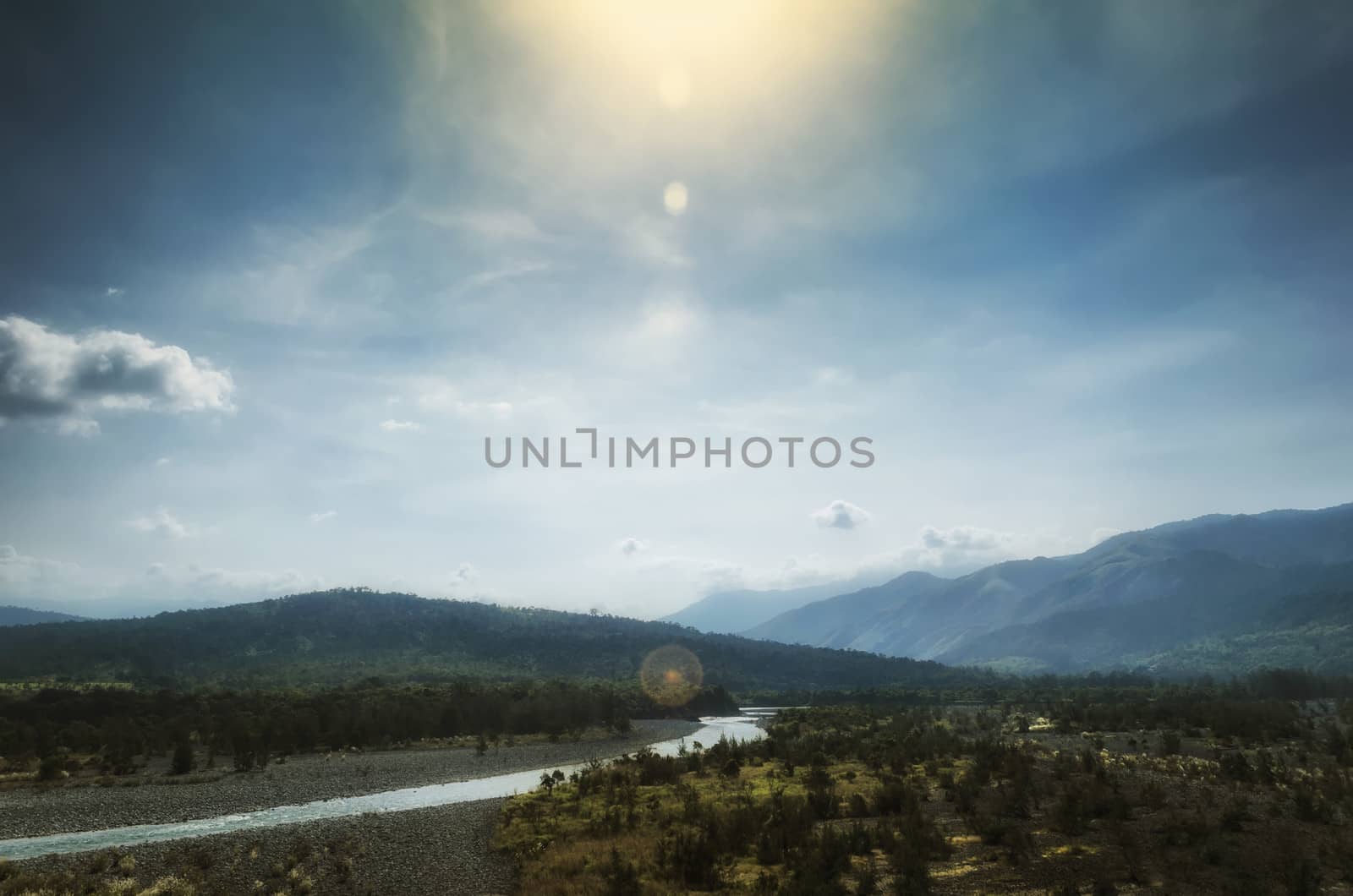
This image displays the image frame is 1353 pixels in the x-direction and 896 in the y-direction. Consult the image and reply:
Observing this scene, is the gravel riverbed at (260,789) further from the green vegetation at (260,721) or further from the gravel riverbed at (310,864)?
the green vegetation at (260,721)

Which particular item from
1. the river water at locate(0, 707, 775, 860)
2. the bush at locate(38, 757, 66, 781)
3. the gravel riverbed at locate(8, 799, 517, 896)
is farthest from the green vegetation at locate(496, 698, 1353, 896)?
the bush at locate(38, 757, 66, 781)

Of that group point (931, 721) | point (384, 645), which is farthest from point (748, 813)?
point (384, 645)

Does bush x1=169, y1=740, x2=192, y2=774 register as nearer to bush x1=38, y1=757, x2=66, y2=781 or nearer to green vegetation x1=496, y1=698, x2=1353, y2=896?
bush x1=38, y1=757, x2=66, y2=781

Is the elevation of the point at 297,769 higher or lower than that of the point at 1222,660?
higher

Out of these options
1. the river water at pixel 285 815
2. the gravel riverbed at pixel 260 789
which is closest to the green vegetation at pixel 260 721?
the gravel riverbed at pixel 260 789

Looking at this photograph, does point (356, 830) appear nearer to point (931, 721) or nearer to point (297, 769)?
point (297, 769)

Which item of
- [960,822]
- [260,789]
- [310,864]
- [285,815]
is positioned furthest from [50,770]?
[960,822]
